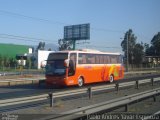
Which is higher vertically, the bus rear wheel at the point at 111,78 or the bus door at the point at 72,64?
the bus door at the point at 72,64

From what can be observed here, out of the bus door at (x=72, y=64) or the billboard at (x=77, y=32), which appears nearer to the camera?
the bus door at (x=72, y=64)

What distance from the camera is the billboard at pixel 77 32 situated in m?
99.2

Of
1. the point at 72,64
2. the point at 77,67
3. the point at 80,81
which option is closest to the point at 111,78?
the point at 80,81

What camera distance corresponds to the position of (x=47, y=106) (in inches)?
675

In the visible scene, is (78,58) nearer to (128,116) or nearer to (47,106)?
(47,106)

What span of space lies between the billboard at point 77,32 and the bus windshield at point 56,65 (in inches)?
→ 2650

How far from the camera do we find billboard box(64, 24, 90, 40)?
99188 millimetres

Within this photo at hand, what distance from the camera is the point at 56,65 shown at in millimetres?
31438

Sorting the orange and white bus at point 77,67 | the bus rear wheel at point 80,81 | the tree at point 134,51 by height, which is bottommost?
the bus rear wheel at point 80,81

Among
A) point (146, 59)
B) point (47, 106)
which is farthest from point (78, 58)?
point (146, 59)

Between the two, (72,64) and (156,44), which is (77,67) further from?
(156,44)

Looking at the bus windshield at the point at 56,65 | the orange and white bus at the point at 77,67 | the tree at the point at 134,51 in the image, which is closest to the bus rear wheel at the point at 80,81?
the orange and white bus at the point at 77,67

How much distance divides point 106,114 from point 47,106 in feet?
12.7

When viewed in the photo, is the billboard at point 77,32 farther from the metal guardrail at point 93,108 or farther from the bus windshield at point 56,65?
the metal guardrail at point 93,108
